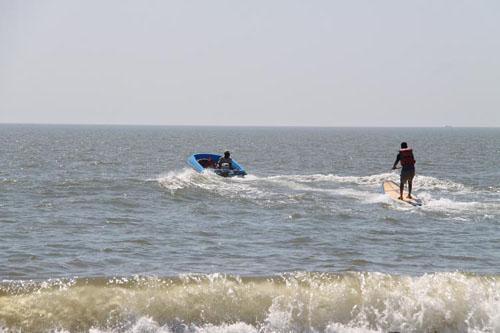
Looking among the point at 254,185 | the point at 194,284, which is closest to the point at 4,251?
the point at 194,284

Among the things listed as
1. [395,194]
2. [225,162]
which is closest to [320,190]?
[395,194]

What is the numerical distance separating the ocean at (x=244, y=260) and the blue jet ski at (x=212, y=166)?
6.08ft

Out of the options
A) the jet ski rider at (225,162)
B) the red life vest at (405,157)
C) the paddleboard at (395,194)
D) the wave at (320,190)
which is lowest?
the wave at (320,190)

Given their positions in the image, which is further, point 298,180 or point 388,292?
point 298,180

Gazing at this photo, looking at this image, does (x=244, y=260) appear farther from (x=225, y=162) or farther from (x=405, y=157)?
(x=225, y=162)

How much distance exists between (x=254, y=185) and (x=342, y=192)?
3.93 m

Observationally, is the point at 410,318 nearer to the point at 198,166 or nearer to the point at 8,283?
the point at 8,283

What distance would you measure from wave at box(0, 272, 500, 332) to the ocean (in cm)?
3

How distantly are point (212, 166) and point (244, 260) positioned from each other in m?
18.7

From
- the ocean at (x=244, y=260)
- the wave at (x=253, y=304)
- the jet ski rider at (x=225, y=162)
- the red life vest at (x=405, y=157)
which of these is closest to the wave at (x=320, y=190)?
the ocean at (x=244, y=260)

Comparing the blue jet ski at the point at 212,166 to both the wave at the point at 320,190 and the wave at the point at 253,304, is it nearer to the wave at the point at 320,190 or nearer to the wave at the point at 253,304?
the wave at the point at 320,190

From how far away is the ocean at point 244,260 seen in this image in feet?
37.3

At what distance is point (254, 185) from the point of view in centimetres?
2953

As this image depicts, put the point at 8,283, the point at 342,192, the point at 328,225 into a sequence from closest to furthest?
1. the point at 8,283
2. the point at 328,225
3. the point at 342,192
